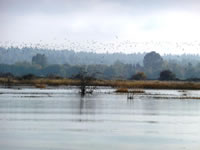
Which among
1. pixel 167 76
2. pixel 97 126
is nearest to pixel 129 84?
pixel 167 76

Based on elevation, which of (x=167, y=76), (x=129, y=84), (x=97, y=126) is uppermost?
(x=167, y=76)

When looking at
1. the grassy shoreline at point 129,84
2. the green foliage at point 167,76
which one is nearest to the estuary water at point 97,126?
the grassy shoreline at point 129,84

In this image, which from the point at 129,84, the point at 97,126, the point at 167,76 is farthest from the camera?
the point at 167,76

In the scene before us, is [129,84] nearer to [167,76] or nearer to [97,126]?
[167,76]

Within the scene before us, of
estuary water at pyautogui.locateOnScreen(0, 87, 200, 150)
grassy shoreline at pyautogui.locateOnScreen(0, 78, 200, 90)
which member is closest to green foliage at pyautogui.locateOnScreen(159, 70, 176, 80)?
grassy shoreline at pyautogui.locateOnScreen(0, 78, 200, 90)

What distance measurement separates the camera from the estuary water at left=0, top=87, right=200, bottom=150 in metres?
23.1

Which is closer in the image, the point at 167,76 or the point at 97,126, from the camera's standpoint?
the point at 97,126

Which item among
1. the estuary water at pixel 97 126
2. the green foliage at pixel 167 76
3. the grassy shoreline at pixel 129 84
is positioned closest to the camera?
the estuary water at pixel 97 126

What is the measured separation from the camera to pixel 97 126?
1156 inches

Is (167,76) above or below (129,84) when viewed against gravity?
above

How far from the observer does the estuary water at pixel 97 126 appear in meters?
23.1

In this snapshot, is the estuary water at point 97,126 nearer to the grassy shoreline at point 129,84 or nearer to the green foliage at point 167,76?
the grassy shoreline at point 129,84

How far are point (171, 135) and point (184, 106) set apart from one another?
1841cm

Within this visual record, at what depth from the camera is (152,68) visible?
7431 inches
